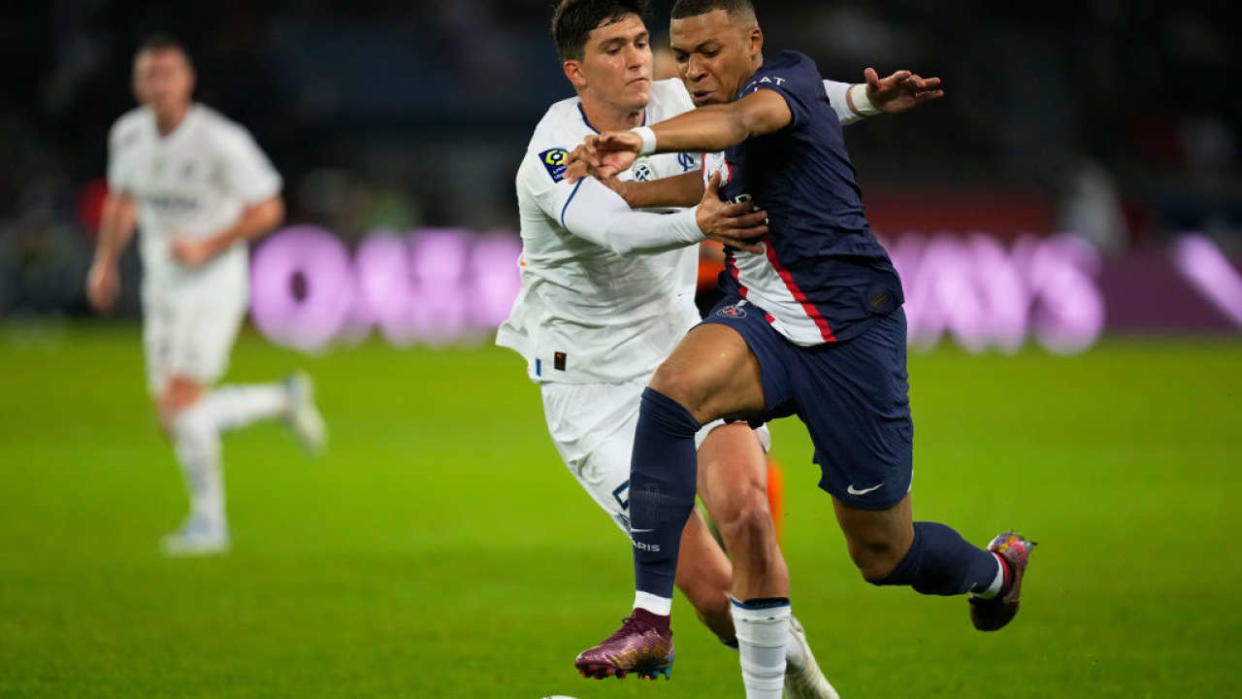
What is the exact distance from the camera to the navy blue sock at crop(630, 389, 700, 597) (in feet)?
16.4

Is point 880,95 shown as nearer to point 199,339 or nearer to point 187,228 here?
point 199,339

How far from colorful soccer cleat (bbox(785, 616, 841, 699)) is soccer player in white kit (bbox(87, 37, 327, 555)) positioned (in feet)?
15.6

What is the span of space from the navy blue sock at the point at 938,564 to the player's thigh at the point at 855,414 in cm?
26

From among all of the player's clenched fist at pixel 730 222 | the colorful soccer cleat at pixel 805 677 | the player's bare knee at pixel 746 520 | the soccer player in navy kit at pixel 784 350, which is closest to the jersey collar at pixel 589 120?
the soccer player in navy kit at pixel 784 350

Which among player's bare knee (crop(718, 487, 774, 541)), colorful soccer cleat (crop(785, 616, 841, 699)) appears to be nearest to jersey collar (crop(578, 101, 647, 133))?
player's bare knee (crop(718, 487, 774, 541))

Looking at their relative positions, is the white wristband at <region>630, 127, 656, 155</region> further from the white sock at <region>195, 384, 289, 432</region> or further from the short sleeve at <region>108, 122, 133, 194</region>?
the short sleeve at <region>108, 122, 133, 194</region>

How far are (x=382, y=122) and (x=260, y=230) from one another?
59.2 ft

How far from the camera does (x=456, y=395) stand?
17.1 meters

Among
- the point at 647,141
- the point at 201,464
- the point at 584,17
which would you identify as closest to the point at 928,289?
the point at 201,464

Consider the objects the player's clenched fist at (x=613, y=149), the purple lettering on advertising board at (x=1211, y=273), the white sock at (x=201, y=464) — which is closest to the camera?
the player's clenched fist at (x=613, y=149)

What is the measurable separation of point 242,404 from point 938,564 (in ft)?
19.9

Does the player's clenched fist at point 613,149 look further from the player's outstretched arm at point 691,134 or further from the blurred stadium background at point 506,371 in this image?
the blurred stadium background at point 506,371

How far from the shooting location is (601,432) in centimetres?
571

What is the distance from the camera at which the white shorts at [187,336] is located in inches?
383
